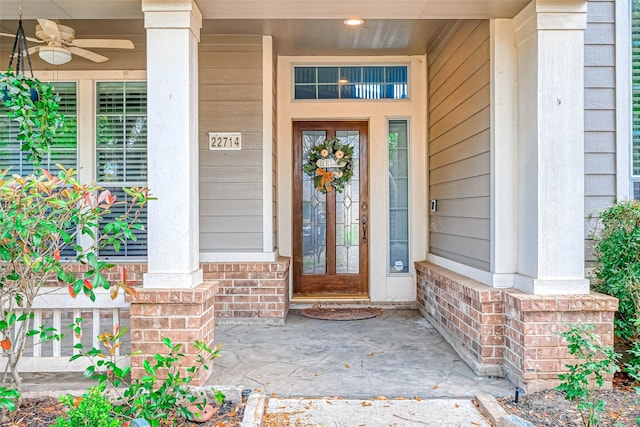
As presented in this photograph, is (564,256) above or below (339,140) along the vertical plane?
below

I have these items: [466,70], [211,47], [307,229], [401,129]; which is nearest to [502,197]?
[466,70]

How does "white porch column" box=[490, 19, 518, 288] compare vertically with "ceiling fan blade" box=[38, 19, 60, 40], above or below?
below

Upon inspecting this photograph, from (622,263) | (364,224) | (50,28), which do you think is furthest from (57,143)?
(622,263)

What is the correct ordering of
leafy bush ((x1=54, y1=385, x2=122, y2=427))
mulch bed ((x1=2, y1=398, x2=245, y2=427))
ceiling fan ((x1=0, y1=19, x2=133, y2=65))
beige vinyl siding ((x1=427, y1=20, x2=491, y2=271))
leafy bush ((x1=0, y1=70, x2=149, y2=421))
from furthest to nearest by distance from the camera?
ceiling fan ((x1=0, y1=19, x2=133, y2=65))
beige vinyl siding ((x1=427, y1=20, x2=491, y2=271))
mulch bed ((x1=2, y1=398, x2=245, y2=427))
leafy bush ((x1=0, y1=70, x2=149, y2=421))
leafy bush ((x1=54, y1=385, x2=122, y2=427))

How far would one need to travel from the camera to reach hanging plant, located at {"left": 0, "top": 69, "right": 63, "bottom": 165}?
3031mm

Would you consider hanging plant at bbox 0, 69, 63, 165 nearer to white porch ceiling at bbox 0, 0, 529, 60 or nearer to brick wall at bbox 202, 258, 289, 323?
white porch ceiling at bbox 0, 0, 529, 60

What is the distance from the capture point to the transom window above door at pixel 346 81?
18.2ft

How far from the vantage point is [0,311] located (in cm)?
253

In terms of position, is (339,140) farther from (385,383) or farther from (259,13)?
(385,383)

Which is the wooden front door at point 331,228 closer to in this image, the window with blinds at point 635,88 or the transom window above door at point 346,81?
the transom window above door at point 346,81

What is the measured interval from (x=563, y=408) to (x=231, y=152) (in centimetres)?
364

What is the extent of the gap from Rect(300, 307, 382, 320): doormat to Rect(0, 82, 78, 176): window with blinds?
2971mm

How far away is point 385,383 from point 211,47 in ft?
12.1

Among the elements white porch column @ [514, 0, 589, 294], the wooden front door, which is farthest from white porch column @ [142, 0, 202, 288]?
the wooden front door
